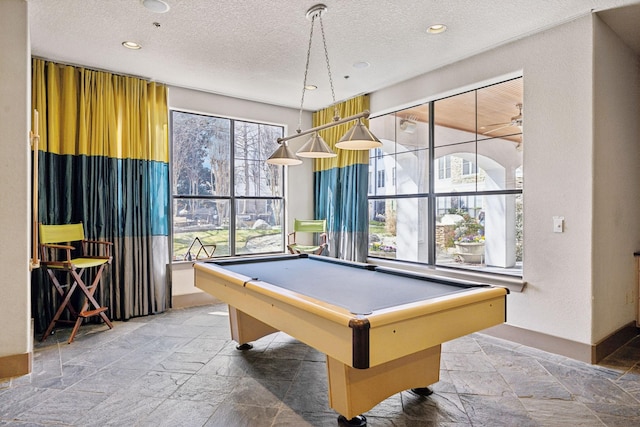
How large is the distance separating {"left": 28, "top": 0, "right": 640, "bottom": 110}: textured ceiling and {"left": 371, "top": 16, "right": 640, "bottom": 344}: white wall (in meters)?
0.26

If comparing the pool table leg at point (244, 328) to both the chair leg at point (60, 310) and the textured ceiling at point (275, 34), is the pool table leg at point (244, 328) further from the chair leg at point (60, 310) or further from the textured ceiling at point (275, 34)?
the textured ceiling at point (275, 34)

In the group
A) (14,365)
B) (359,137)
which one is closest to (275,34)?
(359,137)

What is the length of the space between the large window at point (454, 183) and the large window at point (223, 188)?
5.09 feet

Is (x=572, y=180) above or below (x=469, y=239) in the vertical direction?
above

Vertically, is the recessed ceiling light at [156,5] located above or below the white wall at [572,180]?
above

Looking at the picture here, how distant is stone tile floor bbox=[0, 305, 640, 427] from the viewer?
86.0 inches

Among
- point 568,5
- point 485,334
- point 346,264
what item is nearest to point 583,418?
point 485,334

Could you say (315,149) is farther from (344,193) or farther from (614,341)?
(614,341)

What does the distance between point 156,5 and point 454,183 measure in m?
3.40

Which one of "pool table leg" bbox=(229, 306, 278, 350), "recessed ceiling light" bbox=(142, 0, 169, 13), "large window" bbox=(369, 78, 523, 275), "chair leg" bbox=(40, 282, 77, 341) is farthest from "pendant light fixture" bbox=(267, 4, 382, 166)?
"chair leg" bbox=(40, 282, 77, 341)

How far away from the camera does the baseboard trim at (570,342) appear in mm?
2969

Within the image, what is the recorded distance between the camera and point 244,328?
10.5 ft

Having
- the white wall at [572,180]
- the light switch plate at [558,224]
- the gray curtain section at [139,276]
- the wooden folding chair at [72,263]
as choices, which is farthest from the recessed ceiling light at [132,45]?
the light switch plate at [558,224]

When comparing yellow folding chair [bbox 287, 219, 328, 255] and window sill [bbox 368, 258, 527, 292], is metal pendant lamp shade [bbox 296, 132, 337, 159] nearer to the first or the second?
window sill [bbox 368, 258, 527, 292]
